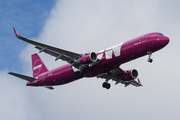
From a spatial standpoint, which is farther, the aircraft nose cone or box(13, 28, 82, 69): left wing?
box(13, 28, 82, 69): left wing

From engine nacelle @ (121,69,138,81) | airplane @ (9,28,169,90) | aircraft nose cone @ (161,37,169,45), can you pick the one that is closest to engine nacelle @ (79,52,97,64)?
airplane @ (9,28,169,90)

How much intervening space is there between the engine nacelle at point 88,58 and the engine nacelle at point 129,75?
8.92 m

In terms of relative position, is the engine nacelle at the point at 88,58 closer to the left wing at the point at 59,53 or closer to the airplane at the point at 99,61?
the airplane at the point at 99,61

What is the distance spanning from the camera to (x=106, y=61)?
160ft

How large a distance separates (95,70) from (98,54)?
92.7 inches

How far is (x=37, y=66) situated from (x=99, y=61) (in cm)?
1531

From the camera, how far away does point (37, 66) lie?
60.4 meters

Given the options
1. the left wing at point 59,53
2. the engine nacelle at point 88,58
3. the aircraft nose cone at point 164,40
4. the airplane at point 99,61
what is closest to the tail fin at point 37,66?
the airplane at point 99,61

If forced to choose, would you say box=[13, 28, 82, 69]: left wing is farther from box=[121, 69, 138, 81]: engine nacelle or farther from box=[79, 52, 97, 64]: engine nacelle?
box=[121, 69, 138, 81]: engine nacelle

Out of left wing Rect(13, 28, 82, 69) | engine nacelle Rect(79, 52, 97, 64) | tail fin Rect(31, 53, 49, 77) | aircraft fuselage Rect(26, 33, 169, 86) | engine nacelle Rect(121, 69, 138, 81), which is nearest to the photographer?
aircraft fuselage Rect(26, 33, 169, 86)

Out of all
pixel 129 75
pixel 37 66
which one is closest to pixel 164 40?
pixel 129 75

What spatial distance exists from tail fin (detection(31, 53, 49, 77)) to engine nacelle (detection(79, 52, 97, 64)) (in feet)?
39.9

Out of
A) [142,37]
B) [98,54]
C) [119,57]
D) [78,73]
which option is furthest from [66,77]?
[142,37]

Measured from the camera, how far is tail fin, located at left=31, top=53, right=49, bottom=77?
2333 inches
